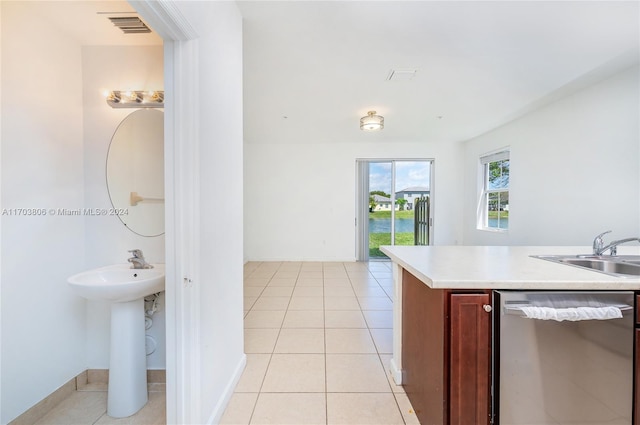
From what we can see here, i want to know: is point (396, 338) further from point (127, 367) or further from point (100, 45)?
point (100, 45)

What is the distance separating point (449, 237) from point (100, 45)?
596 centimetres

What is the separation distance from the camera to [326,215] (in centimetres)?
534

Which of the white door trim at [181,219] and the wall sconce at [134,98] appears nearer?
the white door trim at [181,219]

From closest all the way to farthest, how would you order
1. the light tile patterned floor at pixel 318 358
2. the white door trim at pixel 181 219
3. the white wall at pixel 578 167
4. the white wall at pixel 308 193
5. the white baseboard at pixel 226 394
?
the white door trim at pixel 181 219
the white baseboard at pixel 226 394
the light tile patterned floor at pixel 318 358
the white wall at pixel 578 167
the white wall at pixel 308 193

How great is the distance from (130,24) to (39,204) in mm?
1162

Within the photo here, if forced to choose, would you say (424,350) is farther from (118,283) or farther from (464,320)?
(118,283)

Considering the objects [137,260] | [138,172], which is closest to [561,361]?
[137,260]

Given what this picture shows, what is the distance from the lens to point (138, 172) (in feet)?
5.44

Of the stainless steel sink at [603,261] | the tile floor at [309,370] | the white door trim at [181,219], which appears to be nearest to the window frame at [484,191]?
the tile floor at [309,370]

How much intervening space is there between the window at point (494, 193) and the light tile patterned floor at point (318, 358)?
258cm

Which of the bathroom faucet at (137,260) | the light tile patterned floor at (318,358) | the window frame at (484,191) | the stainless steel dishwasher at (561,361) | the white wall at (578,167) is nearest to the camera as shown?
the stainless steel dishwasher at (561,361)

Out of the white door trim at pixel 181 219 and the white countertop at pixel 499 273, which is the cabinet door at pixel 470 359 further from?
the white door trim at pixel 181 219

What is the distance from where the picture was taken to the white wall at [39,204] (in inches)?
51.0

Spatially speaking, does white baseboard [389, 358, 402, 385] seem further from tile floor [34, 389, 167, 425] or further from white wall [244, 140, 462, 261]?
white wall [244, 140, 462, 261]
